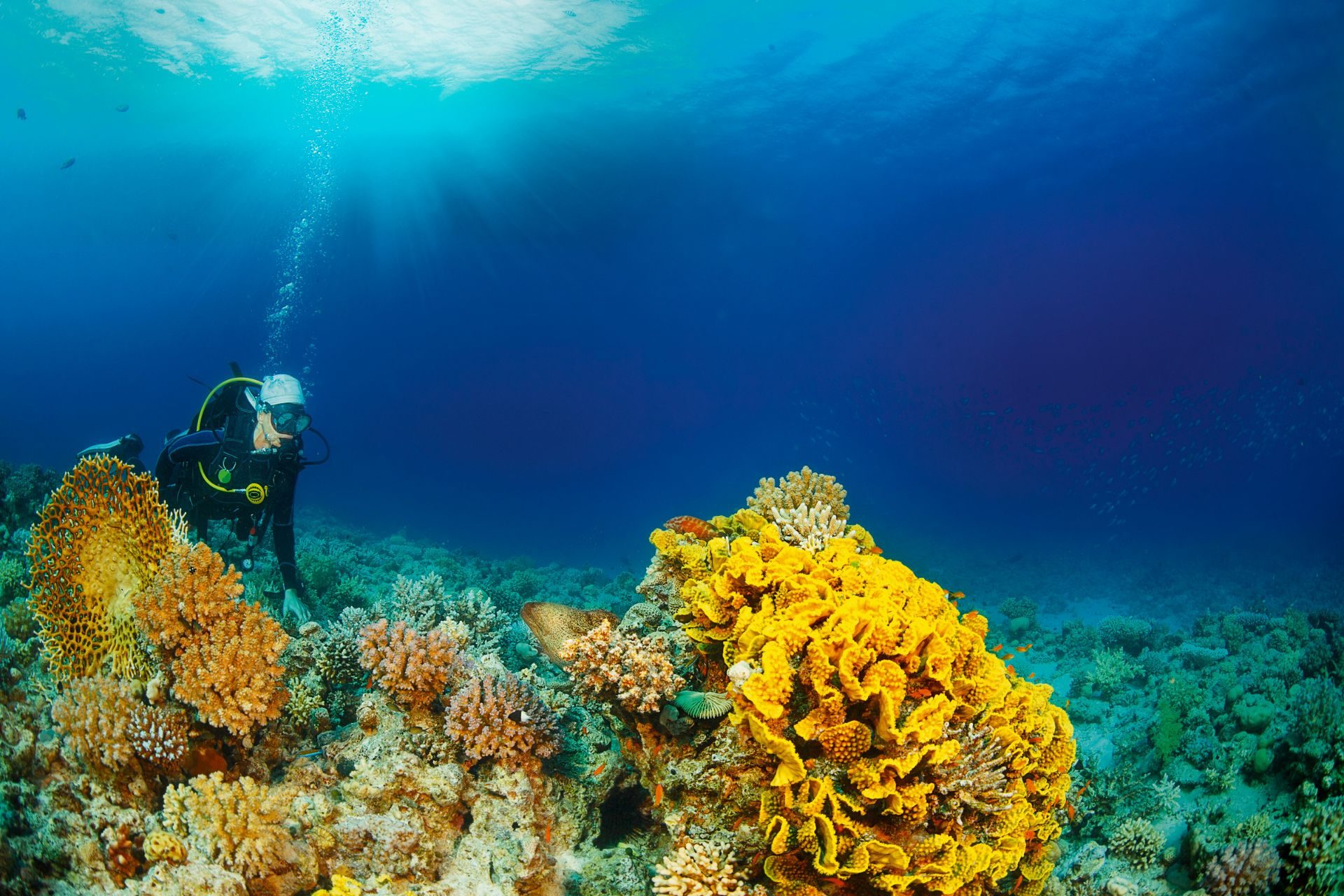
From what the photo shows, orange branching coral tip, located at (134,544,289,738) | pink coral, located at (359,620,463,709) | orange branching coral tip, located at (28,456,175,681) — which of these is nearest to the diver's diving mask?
orange branching coral tip, located at (28,456,175,681)

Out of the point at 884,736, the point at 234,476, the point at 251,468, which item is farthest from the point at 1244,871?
the point at 234,476

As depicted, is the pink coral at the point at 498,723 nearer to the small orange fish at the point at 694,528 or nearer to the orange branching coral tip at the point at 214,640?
the orange branching coral tip at the point at 214,640

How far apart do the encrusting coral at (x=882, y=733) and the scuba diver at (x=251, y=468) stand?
5993 mm

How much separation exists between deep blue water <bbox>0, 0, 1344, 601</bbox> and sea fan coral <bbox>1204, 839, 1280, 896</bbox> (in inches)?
886

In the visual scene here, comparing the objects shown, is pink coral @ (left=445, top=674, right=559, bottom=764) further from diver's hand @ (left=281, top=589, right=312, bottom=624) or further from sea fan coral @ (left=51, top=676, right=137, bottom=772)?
diver's hand @ (left=281, top=589, right=312, bottom=624)

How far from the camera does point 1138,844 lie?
435 cm

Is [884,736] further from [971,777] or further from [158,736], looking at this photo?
[158,736]

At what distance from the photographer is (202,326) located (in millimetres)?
170250

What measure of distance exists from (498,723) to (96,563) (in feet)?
12.4

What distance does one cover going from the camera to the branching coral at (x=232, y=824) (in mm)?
3068

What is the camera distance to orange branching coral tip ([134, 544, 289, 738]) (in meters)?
3.74

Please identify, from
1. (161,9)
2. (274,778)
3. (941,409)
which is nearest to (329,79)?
(161,9)

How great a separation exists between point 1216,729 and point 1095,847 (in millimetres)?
4429

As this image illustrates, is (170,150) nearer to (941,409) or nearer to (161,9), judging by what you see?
(161,9)
